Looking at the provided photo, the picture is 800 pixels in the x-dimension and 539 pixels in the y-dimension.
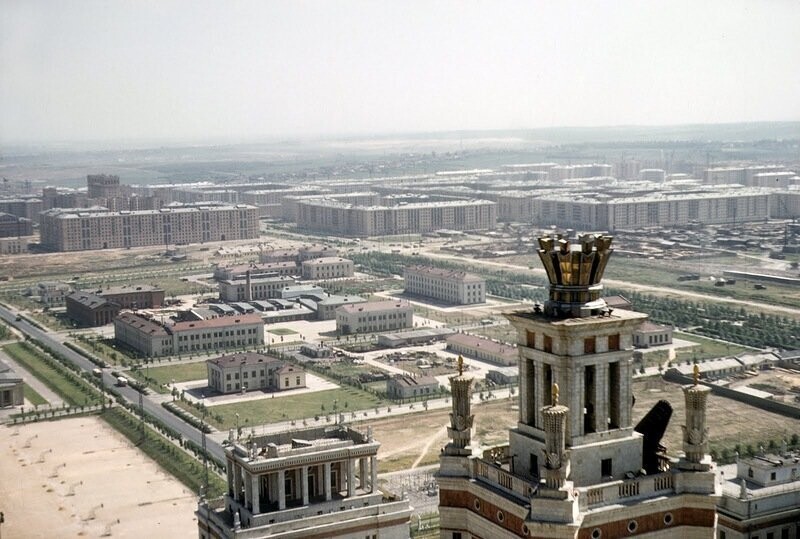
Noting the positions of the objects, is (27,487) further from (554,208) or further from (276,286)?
(554,208)

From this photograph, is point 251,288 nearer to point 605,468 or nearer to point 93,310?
point 93,310

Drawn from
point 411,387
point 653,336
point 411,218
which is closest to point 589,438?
point 411,387

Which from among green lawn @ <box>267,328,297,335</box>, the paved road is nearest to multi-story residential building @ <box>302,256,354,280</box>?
green lawn @ <box>267,328,297,335</box>

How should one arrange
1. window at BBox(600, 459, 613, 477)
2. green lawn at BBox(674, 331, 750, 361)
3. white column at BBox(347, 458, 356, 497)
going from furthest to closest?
green lawn at BBox(674, 331, 750, 361), white column at BBox(347, 458, 356, 497), window at BBox(600, 459, 613, 477)

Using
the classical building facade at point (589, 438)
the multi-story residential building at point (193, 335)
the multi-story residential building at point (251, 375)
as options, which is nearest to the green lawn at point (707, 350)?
the multi-story residential building at point (251, 375)

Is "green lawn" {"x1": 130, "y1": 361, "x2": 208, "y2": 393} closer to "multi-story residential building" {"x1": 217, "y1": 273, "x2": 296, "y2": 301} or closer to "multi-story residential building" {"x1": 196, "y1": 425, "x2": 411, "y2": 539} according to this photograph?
"multi-story residential building" {"x1": 217, "y1": 273, "x2": 296, "y2": 301}
